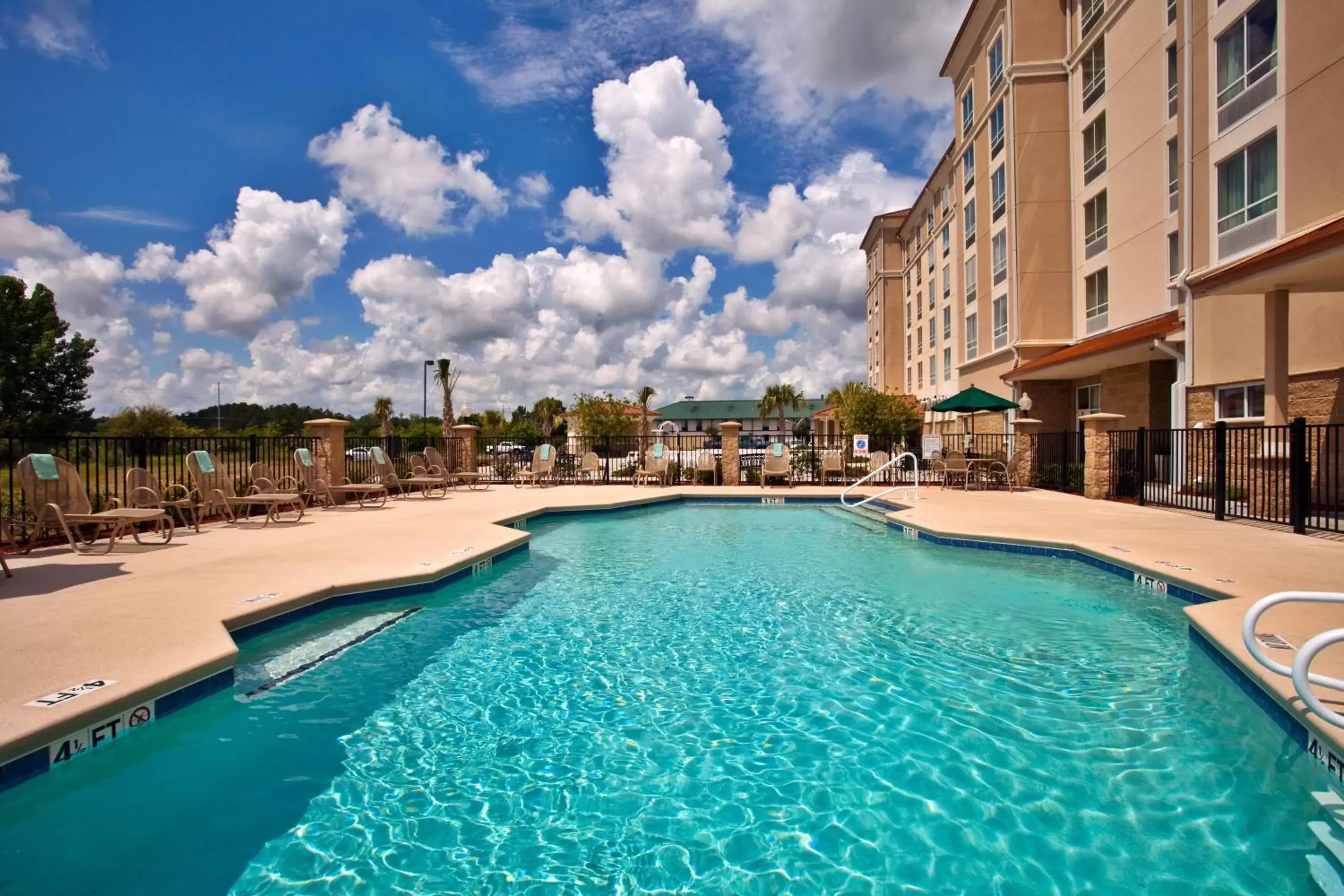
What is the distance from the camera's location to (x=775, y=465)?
17078mm

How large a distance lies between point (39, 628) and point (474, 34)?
417 inches

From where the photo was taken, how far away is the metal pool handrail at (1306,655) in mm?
2652

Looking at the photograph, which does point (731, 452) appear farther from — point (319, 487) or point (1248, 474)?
point (1248, 474)

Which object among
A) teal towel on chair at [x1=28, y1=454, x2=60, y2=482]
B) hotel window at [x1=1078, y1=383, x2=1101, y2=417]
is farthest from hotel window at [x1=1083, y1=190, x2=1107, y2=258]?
teal towel on chair at [x1=28, y1=454, x2=60, y2=482]

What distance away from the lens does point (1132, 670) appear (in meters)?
4.54

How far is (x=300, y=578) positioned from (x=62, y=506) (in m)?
3.83

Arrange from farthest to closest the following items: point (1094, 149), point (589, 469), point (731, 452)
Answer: point (1094, 149)
point (589, 469)
point (731, 452)

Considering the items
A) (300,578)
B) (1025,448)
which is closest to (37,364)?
(300,578)

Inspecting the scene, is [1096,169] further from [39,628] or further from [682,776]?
[39,628]

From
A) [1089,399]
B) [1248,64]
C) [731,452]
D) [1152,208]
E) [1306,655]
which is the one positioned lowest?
[1306,655]

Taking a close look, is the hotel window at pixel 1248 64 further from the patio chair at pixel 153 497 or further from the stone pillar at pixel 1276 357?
the patio chair at pixel 153 497

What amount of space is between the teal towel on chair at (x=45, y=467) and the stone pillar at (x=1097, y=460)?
1614 centimetres

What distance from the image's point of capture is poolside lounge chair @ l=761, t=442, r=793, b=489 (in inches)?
670

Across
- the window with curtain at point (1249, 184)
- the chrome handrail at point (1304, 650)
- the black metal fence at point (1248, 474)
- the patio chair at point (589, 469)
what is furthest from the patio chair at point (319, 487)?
the window with curtain at point (1249, 184)
